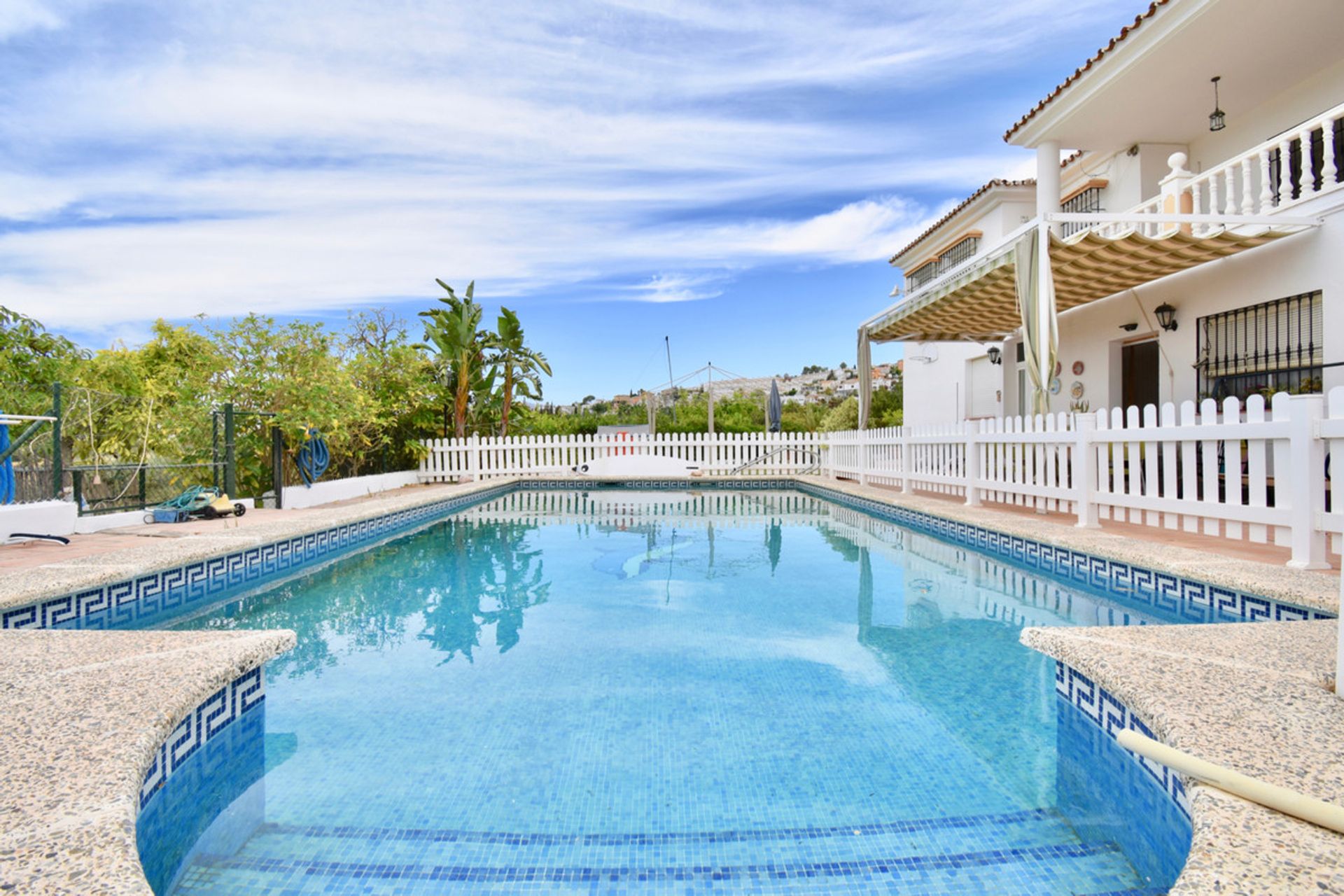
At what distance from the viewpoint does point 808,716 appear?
276 cm

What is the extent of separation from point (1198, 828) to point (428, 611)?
4.26 m

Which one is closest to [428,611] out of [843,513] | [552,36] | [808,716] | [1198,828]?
[808,716]

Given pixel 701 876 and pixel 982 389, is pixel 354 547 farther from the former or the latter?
pixel 982 389

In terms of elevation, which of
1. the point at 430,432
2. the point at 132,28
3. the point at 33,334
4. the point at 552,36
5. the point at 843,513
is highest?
the point at 552,36

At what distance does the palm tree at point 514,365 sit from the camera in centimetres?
1459

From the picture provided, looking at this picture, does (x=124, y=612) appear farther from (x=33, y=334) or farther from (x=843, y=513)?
(x=843, y=513)

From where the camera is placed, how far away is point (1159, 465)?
5734 millimetres

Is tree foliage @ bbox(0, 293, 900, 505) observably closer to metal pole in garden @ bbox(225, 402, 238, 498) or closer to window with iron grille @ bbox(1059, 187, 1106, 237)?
metal pole in garden @ bbox(225, 402, 238, 498)

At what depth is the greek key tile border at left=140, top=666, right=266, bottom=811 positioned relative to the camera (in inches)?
72.1

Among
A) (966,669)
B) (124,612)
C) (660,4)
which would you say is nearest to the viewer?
(966,669)

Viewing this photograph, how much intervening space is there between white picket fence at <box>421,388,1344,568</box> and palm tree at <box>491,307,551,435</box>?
280 inches

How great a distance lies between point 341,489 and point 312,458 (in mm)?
1142

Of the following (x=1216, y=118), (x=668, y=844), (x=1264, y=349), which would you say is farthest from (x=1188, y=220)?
(x=668, y=844)

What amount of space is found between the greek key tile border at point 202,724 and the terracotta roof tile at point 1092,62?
9940mm
